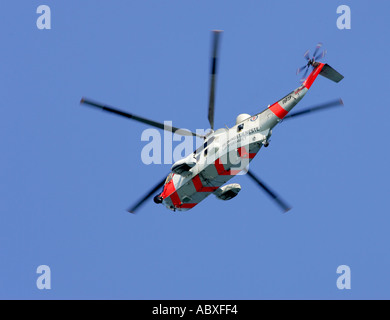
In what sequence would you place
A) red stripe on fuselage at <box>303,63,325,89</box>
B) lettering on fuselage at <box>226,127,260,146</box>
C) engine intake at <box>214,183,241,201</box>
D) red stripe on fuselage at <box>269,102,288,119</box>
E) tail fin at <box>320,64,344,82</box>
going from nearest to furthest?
red stripe on fuselage at <box>269,102,288,119</box> < lettering on fuselage at <box>226,127,260,146</box> < red stripe on fuselage at <box>303,63,325,89</box> < tail fin at <box>320,64,344,82</box> < engine intake at <box>214,183,241,201</box>

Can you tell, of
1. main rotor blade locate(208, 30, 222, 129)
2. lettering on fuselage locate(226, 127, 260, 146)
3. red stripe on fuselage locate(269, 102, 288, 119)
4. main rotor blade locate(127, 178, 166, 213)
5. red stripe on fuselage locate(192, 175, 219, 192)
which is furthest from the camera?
main rotor blade locate(127, 178, 166, 213)

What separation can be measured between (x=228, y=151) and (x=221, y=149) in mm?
295

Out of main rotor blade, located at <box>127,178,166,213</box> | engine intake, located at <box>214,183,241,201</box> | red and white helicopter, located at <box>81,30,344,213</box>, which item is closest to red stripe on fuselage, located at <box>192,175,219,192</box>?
red and white helicopter, located at <box>81,30,344,213</box>

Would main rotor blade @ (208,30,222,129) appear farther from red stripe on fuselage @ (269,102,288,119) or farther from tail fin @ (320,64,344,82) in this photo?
tail fin @ (320,64,344,82)

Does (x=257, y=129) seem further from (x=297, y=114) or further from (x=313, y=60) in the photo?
(x=313, y=60)

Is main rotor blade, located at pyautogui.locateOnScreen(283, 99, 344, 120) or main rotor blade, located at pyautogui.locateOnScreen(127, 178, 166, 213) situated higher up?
main rotor blade, located at pyautogui.locateOnScreen(283, 99, 344, 120)

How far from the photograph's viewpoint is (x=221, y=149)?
21.9m

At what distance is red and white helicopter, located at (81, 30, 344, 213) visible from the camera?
21344 millimetres

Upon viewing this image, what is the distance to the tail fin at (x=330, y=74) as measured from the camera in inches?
880

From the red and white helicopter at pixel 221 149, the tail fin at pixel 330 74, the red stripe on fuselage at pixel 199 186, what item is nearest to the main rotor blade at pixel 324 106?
the red and white helicopter at pixel 221 149

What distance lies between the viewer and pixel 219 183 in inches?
899

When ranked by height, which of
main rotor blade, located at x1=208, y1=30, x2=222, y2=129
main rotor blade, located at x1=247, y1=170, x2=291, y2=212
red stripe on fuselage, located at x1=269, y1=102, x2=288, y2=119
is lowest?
main rotor blade, located at x1=247, y1=170, x2=291, y2=212
